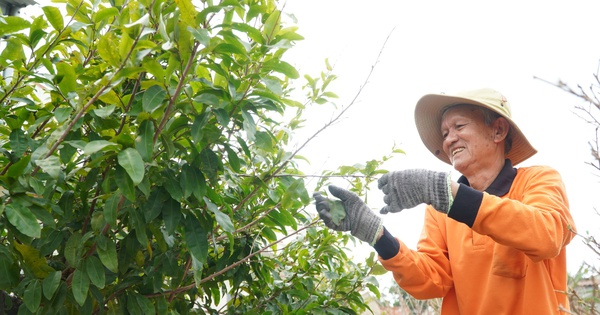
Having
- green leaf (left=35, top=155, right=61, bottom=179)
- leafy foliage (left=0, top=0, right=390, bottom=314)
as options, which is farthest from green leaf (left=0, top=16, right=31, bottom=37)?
green leaf (left=35, top=155, right=61, bottom=179)

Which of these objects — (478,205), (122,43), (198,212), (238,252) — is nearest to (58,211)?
(198,212)

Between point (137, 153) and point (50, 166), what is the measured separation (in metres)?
0.20

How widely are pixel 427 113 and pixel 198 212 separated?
4.36ft

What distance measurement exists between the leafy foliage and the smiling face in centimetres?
68

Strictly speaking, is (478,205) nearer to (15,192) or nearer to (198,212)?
(198,212)

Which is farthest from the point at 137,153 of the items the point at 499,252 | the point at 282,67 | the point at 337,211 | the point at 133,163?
the point at 499,252

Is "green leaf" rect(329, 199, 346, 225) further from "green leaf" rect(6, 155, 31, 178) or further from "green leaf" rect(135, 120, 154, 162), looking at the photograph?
"green leaf" rect(6, 155, 31, 178)

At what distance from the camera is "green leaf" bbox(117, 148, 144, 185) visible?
1302 mm

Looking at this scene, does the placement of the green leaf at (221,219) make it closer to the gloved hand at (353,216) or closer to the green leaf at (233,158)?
the green leaf at (233,158)

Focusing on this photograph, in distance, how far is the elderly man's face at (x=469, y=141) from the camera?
2336 mm

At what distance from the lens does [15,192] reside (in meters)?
1.47

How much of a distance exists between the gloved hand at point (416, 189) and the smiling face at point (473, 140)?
51 centimetres

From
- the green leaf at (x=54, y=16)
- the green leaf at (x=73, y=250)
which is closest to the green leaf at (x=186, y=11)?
the green leaf at (x=54, y=16)

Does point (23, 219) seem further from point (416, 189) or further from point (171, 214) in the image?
point (416, 189)
